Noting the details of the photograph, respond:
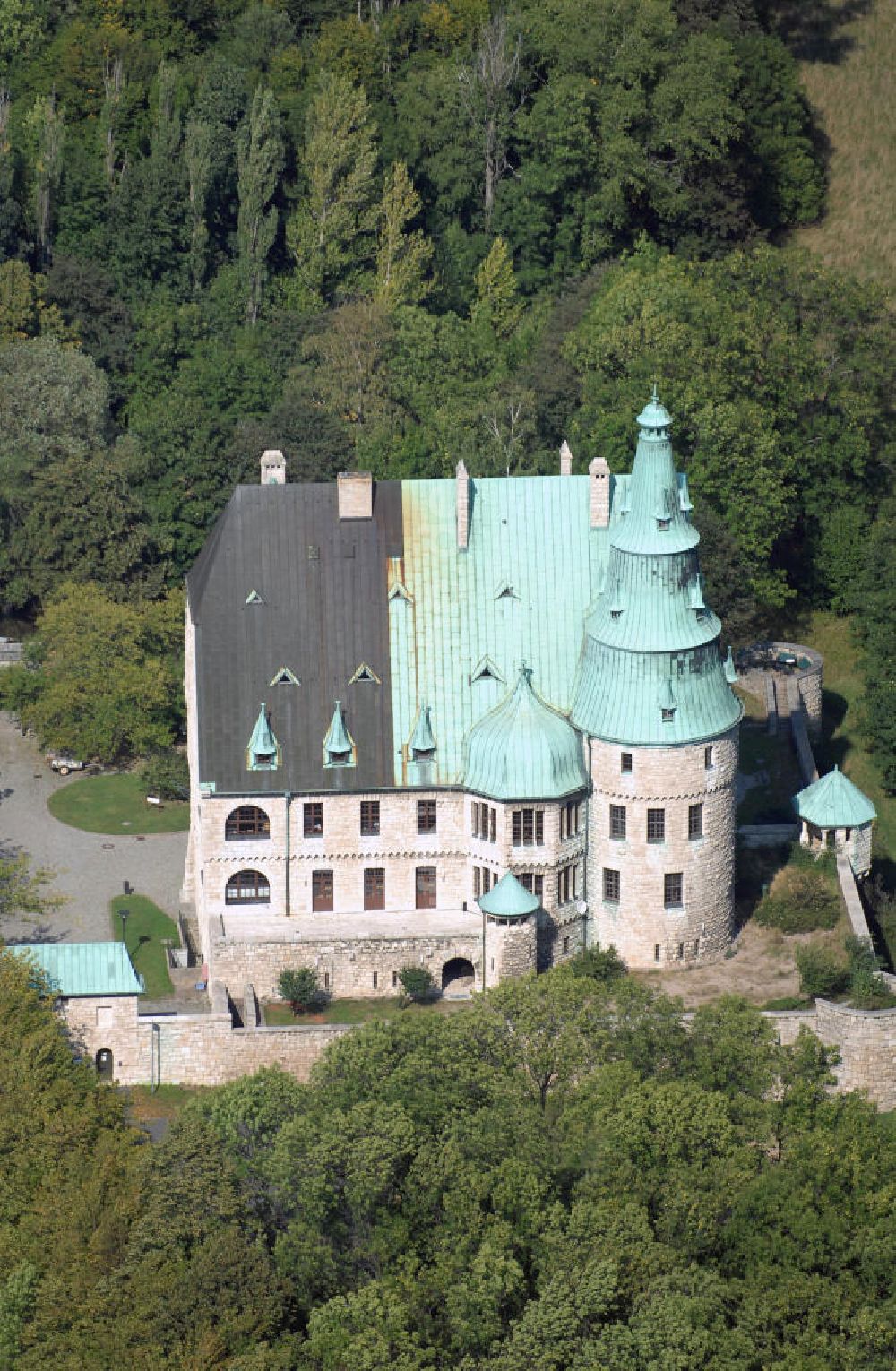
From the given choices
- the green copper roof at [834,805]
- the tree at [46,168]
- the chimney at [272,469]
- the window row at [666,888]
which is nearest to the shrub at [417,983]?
the window row at [666,888]

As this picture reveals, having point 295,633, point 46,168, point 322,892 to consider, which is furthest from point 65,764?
point 46,168

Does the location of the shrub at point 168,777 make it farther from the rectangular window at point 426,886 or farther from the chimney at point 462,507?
the chimney at point 462,507

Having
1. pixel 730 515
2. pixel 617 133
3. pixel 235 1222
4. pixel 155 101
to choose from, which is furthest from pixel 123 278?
pixel 235 1222

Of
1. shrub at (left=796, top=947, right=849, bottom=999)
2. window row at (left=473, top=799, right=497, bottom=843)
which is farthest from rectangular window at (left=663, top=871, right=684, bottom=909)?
window row at (left=473, top=799, right=497, bottom=843)

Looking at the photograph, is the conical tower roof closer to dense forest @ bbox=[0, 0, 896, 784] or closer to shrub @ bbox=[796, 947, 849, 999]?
shrub @ bbox=[796, 947, 849, 999]

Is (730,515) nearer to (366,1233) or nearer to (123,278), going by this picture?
(123,278)
